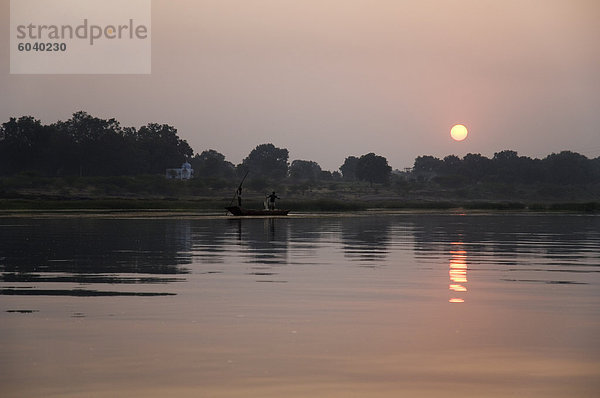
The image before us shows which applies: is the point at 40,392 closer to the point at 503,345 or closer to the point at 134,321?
the point at 134,321

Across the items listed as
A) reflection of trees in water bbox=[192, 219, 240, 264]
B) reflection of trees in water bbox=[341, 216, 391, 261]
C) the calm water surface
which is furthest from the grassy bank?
the calm water surface

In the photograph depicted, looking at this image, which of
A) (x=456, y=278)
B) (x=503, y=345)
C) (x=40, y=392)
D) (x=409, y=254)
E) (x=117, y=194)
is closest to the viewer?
(x=40, y=392)

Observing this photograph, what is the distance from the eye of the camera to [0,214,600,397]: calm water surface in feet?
40.0

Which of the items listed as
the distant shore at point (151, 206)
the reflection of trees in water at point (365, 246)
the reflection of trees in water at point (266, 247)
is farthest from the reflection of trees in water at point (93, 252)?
the distant shore at point (151, 206)

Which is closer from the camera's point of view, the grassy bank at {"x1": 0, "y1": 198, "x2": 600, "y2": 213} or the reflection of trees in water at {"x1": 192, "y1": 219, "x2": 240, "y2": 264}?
the reflection of trees in water at {"x1": 192, "y1": 219, "x2": 240, "y2": 264}

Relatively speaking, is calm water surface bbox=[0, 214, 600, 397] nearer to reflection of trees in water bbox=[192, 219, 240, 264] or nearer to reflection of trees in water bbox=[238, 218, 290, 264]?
reflection of trees in water bbox=[238, 218, 290, 264]

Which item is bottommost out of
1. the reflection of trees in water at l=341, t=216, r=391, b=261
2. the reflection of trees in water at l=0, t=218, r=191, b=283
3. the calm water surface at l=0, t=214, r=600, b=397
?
the reflection of trees in water at l=341, t=216, r=391, b=261

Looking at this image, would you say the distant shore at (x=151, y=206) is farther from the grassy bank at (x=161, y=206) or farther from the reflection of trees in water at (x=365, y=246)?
the reflection of trees in water at (x=365, y=246)

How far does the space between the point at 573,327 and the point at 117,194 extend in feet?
493

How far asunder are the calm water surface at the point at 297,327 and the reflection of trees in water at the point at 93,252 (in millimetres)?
207

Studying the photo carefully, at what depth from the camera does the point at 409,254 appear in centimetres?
3672

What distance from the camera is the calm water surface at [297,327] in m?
12.2

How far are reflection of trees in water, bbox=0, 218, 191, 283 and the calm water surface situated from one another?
0.21 meters

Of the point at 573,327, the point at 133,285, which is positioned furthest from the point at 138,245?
the point at 573,327
